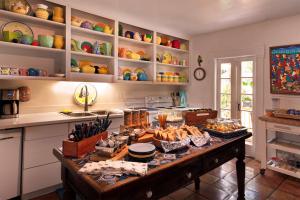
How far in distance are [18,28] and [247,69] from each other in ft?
12.4

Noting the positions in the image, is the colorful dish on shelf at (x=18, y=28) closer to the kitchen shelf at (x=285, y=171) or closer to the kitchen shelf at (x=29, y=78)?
the kitchen shelf at (x=29, y=78)

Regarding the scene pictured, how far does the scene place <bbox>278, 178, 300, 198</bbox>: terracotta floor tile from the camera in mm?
2515

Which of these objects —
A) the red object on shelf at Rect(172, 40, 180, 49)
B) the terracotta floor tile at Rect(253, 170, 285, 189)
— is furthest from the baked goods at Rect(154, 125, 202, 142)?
the red object on shelf at Rect(172, 40, 180, 49)

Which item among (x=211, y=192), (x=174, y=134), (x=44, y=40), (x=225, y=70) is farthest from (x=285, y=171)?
(x=44, y=40)

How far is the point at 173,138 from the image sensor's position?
57.4 inches

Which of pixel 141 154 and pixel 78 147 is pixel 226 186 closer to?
pixel 141 154

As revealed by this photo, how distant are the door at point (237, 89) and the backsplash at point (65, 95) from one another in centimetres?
160

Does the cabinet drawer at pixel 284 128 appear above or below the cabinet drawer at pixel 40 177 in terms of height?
above

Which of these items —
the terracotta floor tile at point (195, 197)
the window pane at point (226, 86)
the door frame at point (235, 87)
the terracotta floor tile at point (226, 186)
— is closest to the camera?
the terracotta floor tile at point (195, 197)

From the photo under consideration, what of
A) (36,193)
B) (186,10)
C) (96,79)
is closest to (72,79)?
(96,79)

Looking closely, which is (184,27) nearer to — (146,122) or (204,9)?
(204,9)

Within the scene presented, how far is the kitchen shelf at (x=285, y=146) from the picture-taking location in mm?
2773

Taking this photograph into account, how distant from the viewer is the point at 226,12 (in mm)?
3113

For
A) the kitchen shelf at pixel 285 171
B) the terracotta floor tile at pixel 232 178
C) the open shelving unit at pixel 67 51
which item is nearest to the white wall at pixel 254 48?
the kitchen shelf at pixel 285 171
